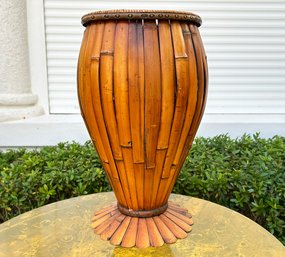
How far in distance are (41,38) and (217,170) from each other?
161cm

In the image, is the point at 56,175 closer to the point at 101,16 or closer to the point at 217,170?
the point at 217,170

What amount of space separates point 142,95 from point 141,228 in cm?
45

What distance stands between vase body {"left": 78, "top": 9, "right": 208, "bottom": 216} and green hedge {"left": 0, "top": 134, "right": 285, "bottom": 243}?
82 cm

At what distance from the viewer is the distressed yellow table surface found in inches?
41.9

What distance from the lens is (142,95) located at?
3.05 feet

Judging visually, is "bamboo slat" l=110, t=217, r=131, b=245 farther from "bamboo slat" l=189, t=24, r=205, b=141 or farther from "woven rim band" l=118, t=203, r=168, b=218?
"bamboo slat" l=189, t=24, r=205, b=141

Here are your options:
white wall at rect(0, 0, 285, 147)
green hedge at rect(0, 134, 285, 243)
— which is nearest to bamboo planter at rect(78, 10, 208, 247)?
green hedge at rect(0, 134, 285, 243)

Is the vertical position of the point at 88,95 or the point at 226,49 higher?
the point at 226,49

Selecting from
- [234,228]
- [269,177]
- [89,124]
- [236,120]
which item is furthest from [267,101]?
[89,124]

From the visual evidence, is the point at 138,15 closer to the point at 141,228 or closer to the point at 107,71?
the point at 107,71

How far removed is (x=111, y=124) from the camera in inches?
38.6

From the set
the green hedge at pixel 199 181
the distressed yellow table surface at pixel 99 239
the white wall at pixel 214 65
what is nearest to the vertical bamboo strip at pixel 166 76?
the distressed yellow table surface at pixel 99 239

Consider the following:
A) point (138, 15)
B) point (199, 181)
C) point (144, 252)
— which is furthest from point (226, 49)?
point (144, 252)

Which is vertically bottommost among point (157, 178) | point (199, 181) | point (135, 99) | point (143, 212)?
point (199, 181)
